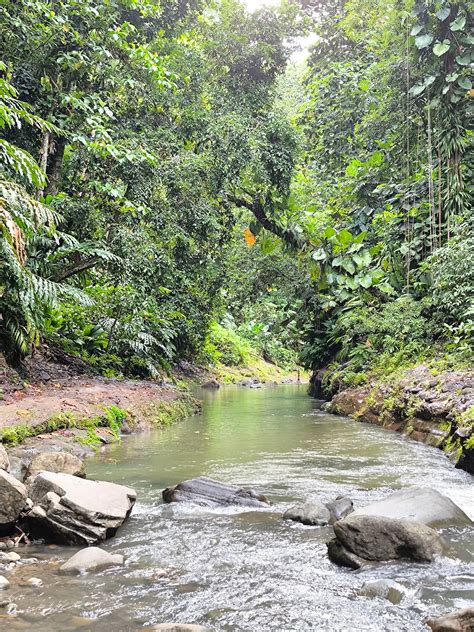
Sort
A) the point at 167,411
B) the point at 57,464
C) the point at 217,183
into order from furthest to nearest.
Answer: the point at 217,183
the point at 167,411
the point at 57,464

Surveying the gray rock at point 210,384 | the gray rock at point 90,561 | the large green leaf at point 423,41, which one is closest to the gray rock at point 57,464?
the gray rock at point 90,561

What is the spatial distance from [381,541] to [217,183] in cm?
1079

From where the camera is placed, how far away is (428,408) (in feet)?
29.5

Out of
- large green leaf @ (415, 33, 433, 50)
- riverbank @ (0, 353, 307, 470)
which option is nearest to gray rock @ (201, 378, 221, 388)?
riverbank @ (0, 353, 307, 470)

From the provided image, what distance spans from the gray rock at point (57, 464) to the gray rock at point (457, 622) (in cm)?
402

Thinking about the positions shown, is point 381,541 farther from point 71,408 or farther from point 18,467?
point 71,408

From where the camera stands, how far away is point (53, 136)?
11383 mm

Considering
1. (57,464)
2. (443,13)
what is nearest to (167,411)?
(57,464)

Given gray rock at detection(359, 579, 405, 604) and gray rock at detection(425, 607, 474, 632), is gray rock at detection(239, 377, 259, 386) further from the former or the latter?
gray rock at detection(425, 607, 474, 632)

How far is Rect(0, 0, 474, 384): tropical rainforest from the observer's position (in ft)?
34.3

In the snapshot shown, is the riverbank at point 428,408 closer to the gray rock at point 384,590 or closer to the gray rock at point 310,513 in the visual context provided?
the gray rock at point 310,513

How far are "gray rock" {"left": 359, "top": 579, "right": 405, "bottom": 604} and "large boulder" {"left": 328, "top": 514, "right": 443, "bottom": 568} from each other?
380 millimetres

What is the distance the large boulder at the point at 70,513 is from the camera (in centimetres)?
416

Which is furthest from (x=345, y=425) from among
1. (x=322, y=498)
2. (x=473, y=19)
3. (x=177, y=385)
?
(x=473, y=19)
